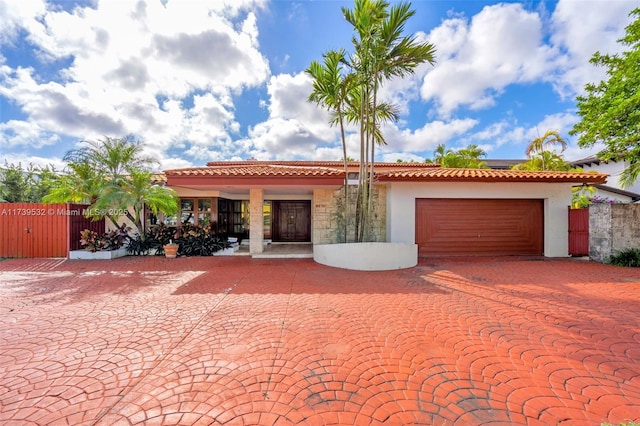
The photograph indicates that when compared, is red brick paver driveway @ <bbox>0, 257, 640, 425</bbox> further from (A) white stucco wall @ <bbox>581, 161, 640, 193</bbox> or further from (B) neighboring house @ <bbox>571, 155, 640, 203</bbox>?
(A) white stucco wall @ <bbox>581, 161, 640, 193</bbox>

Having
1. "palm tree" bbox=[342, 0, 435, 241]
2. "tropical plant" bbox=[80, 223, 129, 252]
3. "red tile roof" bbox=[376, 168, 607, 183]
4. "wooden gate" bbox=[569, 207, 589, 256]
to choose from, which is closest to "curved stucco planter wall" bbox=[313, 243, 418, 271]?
"palm tree" bbox=[342, 0, 435, 241]

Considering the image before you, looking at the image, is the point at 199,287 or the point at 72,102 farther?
the point at 72,102

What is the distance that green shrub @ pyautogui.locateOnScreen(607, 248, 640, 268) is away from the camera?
→ 354 inches

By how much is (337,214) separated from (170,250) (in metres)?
7.36

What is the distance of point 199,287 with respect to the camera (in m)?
6.64

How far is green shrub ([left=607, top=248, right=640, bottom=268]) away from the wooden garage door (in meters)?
2.19

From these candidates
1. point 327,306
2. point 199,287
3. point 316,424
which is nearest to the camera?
point 316,424

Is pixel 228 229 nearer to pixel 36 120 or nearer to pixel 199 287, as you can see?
pixel 199 287

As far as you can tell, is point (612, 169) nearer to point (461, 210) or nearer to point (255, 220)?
point (461, 210)

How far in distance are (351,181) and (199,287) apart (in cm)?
662

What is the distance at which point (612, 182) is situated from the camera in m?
21.9

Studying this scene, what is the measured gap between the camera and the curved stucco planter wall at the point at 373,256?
8625 mm

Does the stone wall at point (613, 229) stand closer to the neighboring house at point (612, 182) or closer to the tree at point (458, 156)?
the neighboring house at point (612, 182)

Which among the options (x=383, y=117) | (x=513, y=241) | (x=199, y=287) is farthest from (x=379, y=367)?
(x=513, y=241)
